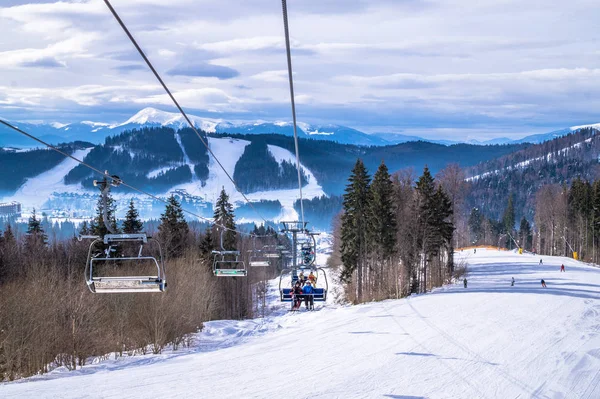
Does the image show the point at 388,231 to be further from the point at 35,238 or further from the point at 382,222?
the point at 35,238

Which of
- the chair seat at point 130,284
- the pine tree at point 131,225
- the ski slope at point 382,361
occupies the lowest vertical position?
the ski slope at point 382,361

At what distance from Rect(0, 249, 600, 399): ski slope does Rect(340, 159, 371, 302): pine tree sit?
62.0 feet

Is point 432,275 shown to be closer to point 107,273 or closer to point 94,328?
point 107,273

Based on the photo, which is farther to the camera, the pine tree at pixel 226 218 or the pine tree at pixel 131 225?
the pine tree at pixel 226 218

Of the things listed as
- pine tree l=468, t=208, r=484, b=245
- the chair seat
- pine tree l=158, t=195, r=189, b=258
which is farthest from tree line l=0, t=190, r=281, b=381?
pine tree l=468, t=208, r=484, b=245

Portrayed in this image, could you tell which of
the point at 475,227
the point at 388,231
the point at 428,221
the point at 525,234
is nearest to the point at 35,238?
the point at 388,231

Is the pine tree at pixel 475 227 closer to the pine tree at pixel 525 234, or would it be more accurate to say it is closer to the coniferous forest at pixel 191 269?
the pine tree at pixel 525 234

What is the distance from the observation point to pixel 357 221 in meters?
54.6

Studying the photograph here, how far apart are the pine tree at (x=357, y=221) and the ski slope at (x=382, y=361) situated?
18.9 meters

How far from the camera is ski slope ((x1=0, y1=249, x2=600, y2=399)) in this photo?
51.3 feet

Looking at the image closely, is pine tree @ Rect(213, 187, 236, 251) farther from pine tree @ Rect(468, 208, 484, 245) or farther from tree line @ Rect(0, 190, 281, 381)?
pine tree @ Rect(468, 208, 484, 245)

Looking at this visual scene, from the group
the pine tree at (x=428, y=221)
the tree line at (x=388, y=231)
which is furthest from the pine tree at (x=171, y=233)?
the pine tree at (x=428, y=221)

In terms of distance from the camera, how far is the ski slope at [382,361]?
1564 cm

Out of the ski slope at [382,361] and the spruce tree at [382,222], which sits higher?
the spruce tree at [382,222]
